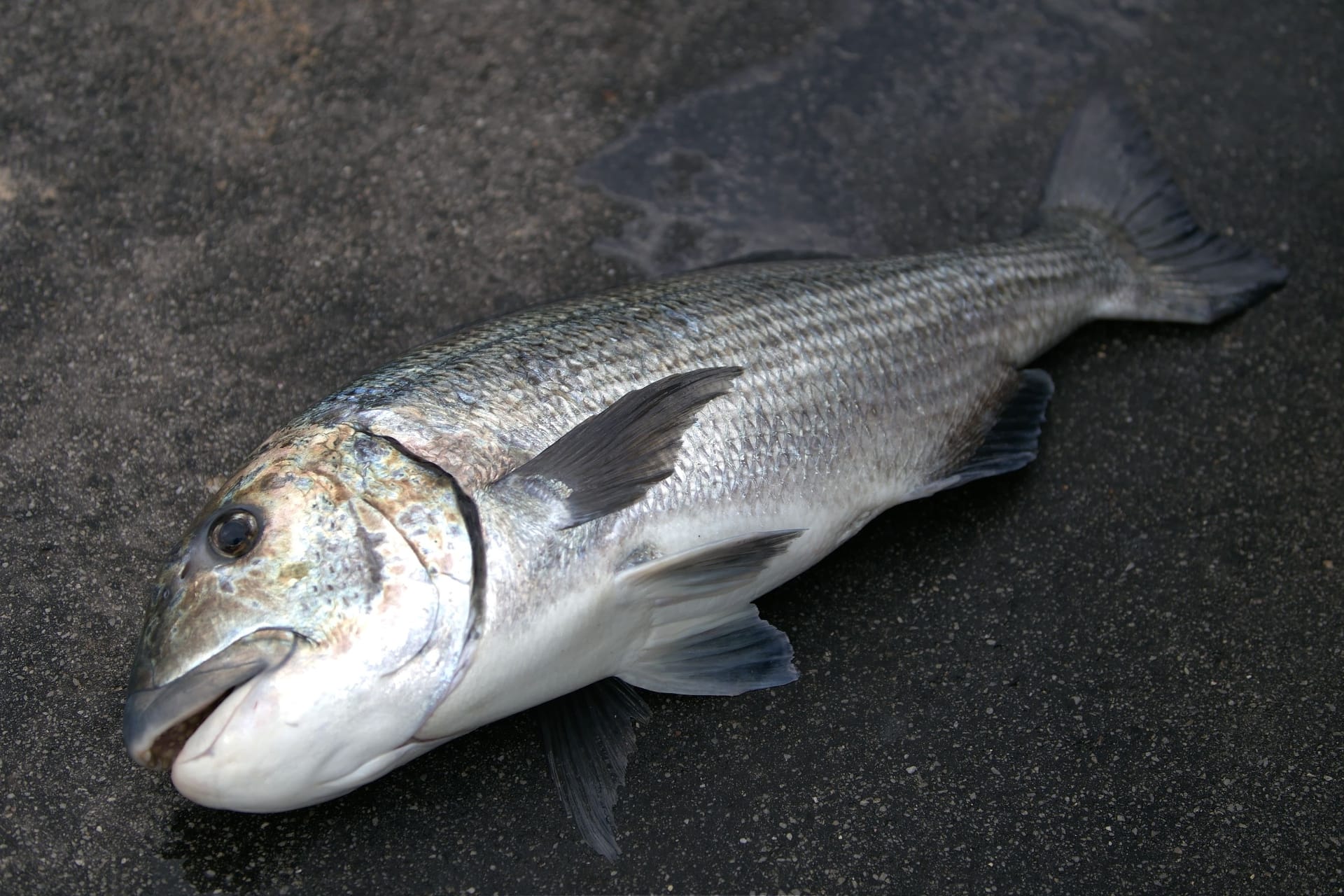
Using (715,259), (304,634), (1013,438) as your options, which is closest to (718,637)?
(304,634)

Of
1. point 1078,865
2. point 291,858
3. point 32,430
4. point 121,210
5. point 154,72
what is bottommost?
point 1078,865

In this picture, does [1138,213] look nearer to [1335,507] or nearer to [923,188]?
[923,188]

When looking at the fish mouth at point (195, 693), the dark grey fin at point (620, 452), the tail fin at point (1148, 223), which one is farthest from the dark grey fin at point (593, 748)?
the tail fin at point (1148, 223)

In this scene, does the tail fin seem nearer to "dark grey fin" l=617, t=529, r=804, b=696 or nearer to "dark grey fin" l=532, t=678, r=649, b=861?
"dark grey fin" l=617, t=529, r=804, b=696

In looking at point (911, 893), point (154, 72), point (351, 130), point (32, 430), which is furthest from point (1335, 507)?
point (154, 72)

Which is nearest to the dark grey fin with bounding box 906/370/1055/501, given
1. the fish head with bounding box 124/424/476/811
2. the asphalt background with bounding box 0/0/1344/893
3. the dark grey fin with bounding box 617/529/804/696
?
the asphalt background with bounding box 0/0/1344/893
